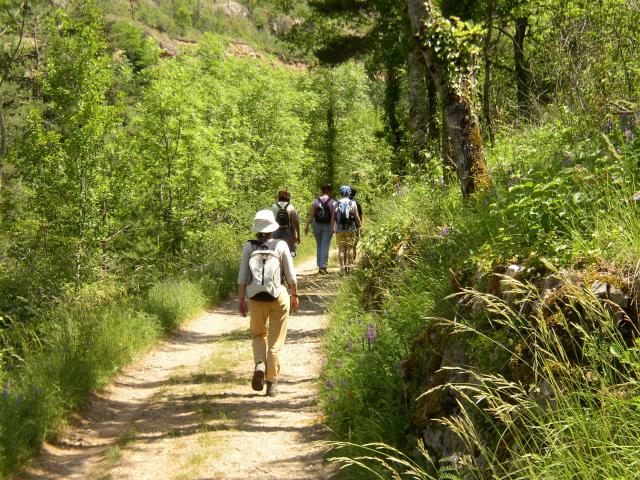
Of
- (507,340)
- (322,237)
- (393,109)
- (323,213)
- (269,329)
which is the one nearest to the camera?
(507,340)

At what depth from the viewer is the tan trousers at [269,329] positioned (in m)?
7.33

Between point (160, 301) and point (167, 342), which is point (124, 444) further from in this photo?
point (160, 301)

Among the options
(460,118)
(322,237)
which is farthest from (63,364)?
(322,237)

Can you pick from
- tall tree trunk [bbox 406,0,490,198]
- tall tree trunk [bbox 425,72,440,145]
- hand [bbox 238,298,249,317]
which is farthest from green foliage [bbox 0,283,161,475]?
tall tree trunk [bbox 425,72,440,145]

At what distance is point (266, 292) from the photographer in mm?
7062

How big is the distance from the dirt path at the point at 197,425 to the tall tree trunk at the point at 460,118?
2968 millimetres

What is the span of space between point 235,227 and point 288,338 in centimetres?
1303

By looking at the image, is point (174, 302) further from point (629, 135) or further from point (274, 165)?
point (274, 165)

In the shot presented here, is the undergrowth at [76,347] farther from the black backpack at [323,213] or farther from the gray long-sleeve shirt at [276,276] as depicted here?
the black backpack at [323,213]

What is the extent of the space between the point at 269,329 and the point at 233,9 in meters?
186

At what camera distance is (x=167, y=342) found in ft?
35.1

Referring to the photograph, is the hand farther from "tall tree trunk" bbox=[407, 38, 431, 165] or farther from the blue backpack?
"tall tree trunk" bbox=[407, 38, 431, 165]

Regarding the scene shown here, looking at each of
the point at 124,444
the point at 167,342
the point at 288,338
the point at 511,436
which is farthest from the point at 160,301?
the point at 511,436

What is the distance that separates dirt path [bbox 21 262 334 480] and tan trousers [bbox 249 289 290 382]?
1.49ft
